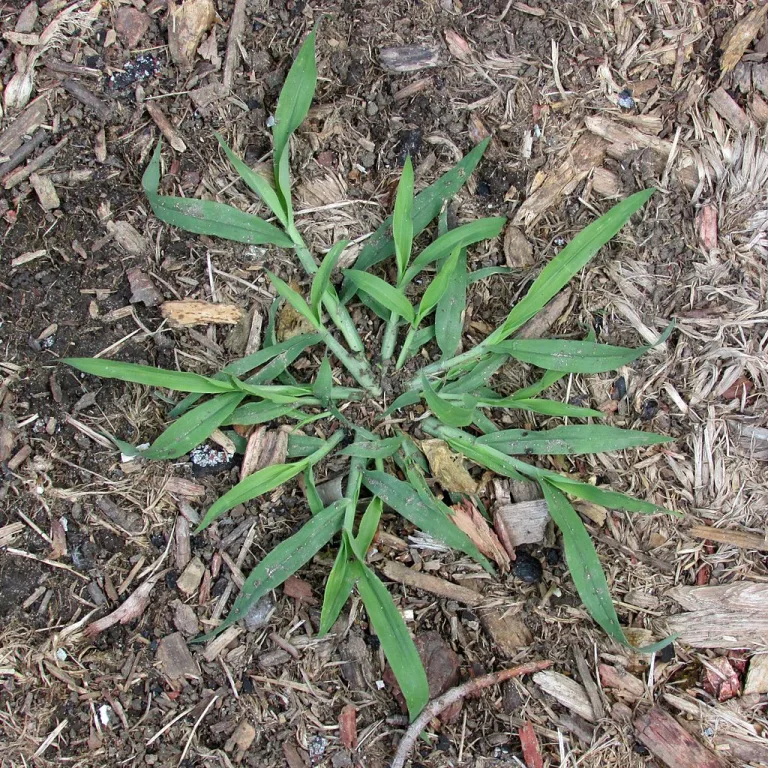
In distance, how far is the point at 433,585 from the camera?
1856 mm

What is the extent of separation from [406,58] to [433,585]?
4.99 ft

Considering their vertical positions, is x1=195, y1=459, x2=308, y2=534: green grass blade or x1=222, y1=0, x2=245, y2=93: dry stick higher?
x1=222, y1=0, x2=245, y2=93: dry stick

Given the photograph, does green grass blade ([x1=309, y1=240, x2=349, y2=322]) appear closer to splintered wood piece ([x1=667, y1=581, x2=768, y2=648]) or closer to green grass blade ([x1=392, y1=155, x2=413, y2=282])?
green grass blade ([x1=392, y1=155, x2=413, y2=282])

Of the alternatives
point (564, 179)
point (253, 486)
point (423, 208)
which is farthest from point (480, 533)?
point (564, 179)

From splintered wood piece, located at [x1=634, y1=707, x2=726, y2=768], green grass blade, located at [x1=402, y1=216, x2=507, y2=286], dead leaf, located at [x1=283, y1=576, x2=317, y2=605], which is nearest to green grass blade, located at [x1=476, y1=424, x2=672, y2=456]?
green grass blade, located at [x1=402, y1=216, x2=507, y2=286]

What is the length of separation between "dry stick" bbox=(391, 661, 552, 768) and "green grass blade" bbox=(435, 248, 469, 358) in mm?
851

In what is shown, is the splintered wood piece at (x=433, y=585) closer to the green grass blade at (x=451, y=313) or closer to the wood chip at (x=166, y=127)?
the green grass blade at (x=451, y=313)

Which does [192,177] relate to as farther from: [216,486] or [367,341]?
[216,486]

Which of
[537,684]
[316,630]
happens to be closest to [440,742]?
[537,684]

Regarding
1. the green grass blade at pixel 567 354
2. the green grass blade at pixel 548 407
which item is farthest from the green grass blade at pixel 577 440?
the green grass blade at pixel 567 354

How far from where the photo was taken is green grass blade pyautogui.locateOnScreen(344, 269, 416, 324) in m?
1.77

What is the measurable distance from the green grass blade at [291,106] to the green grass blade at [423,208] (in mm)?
239

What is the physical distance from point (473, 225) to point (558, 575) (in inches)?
38.9

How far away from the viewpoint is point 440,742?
5.75 ft
